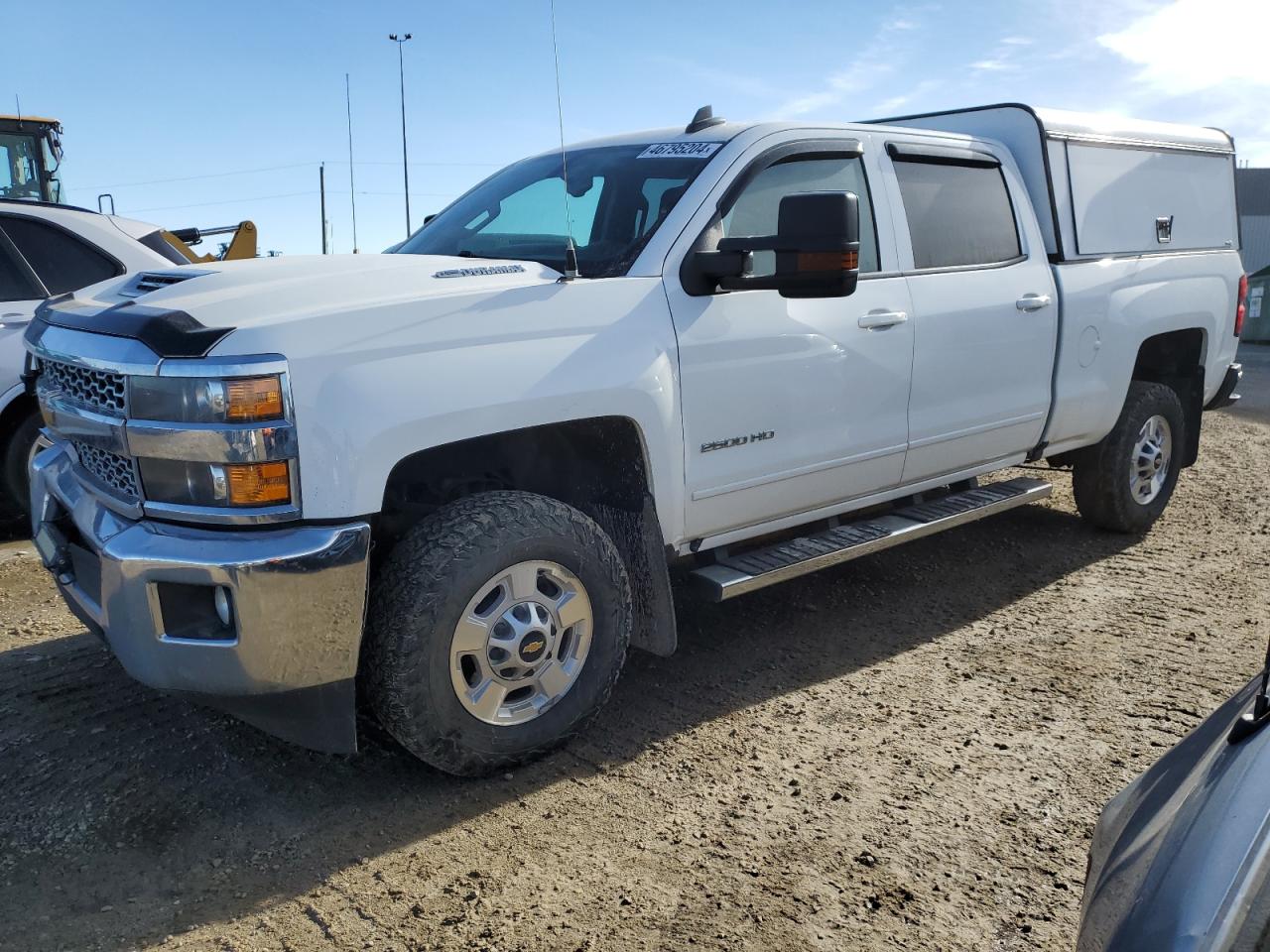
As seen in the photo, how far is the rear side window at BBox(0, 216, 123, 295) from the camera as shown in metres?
5.79

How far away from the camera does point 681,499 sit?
138 inches

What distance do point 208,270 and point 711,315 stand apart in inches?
63.1

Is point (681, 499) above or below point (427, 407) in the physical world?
below

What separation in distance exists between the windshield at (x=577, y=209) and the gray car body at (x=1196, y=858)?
2243mm

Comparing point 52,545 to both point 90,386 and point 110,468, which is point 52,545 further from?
point 90,386

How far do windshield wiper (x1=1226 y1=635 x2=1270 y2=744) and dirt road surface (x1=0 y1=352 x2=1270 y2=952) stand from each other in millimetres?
1076

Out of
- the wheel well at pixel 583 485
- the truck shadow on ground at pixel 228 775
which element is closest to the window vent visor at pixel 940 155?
the wheel well at pixel 583 485

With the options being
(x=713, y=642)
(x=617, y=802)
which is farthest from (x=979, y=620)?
(x=617, y=802)

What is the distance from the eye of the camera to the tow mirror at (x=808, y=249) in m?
3.12

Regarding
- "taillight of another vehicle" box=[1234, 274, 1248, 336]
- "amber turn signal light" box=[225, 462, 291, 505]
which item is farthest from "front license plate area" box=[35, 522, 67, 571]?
"taillight of another vehicle" box=[1234, 274, 1248, 336]

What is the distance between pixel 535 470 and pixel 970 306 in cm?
210

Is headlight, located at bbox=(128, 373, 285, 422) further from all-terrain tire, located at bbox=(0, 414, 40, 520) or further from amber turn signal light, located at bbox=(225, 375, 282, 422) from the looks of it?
all-terrain tire, located at bbox=(0, 414, 40, 520)

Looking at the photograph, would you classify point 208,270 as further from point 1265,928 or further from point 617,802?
point 1265,928

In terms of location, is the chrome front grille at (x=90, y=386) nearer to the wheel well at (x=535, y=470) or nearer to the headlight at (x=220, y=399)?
the headlight at (x=220, y=399)
